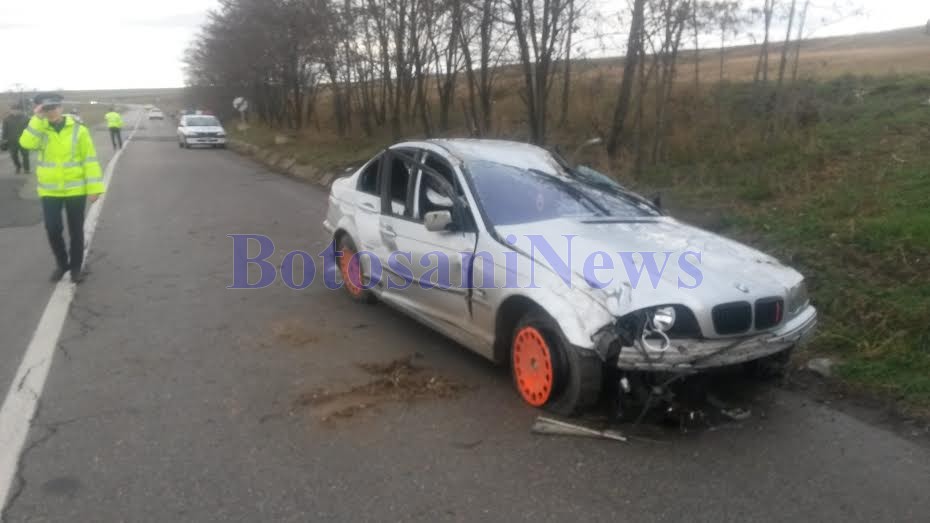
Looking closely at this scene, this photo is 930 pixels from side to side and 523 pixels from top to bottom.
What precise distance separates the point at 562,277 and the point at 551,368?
52cm

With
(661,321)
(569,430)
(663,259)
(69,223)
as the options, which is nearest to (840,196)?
(663,259)

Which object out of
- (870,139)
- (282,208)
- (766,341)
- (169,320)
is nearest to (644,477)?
(766,341)

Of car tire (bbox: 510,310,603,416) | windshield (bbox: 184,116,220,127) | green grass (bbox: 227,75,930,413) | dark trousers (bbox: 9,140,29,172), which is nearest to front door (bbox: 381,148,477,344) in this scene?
car tire (bbox: 510,310,603,416)

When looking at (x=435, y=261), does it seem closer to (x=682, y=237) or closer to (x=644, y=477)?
(x=682, y=237)

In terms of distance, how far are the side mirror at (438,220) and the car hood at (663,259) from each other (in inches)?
15.5

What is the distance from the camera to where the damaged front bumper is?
4.13 m

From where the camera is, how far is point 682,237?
5.17m

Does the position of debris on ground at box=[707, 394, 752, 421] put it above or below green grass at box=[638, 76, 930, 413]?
below

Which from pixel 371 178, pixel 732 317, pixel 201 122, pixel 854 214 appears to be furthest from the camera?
pixel 201 122

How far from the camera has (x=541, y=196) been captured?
559 cm

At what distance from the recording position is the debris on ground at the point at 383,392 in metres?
4.74

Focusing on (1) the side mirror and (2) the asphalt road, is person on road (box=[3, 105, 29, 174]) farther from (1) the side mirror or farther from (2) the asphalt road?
(1) the side mirror

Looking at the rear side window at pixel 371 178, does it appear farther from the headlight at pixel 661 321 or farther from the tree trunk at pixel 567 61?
the tree trunk at pixel 567 61

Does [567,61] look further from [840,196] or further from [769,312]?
[769,312]
